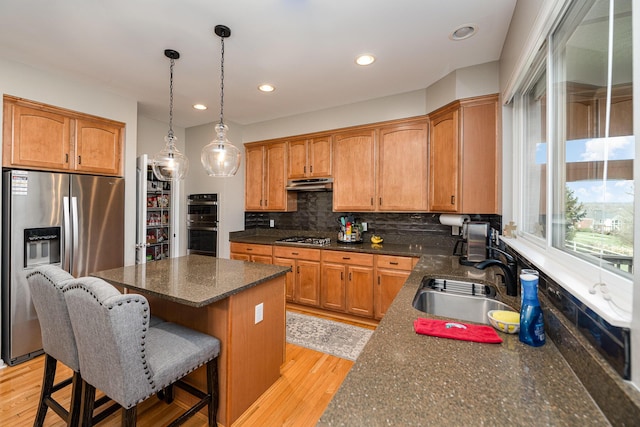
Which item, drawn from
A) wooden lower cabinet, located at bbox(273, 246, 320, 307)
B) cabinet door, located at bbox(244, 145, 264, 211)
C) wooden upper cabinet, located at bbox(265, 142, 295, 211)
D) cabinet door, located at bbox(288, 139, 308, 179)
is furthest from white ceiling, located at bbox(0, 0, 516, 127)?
wooden lower cabinet, located at bbox(273, 246, 320, 307)

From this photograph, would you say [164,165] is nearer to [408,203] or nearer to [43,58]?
[43,58]

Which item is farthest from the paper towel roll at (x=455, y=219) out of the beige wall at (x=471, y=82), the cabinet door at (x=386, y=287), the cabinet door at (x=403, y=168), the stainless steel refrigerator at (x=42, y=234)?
the stainless steel refrigerator at (x=42, y=234)

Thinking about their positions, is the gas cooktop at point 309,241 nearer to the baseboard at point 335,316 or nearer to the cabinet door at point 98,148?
the baseboard at point 335,316

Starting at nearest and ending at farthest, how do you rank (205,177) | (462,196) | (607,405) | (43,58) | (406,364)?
(607,405)
(406,364)
(43,58)
(462,196)
(205,177)

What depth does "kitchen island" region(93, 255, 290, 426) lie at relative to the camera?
1.66 metres

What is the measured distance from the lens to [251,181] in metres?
4.36

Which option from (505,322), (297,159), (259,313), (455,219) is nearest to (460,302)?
(505,322)

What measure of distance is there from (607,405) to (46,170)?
3.92 m

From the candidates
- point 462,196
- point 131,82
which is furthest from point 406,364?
point 131,82

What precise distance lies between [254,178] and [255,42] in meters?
2.33

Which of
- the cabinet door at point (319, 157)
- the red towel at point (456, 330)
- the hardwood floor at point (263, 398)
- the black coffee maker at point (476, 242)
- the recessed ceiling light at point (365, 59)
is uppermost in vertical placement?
the recessed ceiling light at point (365, 59)

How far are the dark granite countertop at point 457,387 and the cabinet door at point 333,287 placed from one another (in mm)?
2245

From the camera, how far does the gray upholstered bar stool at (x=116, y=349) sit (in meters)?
1.19

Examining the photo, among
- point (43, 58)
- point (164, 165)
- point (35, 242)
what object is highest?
point (43, 58)
